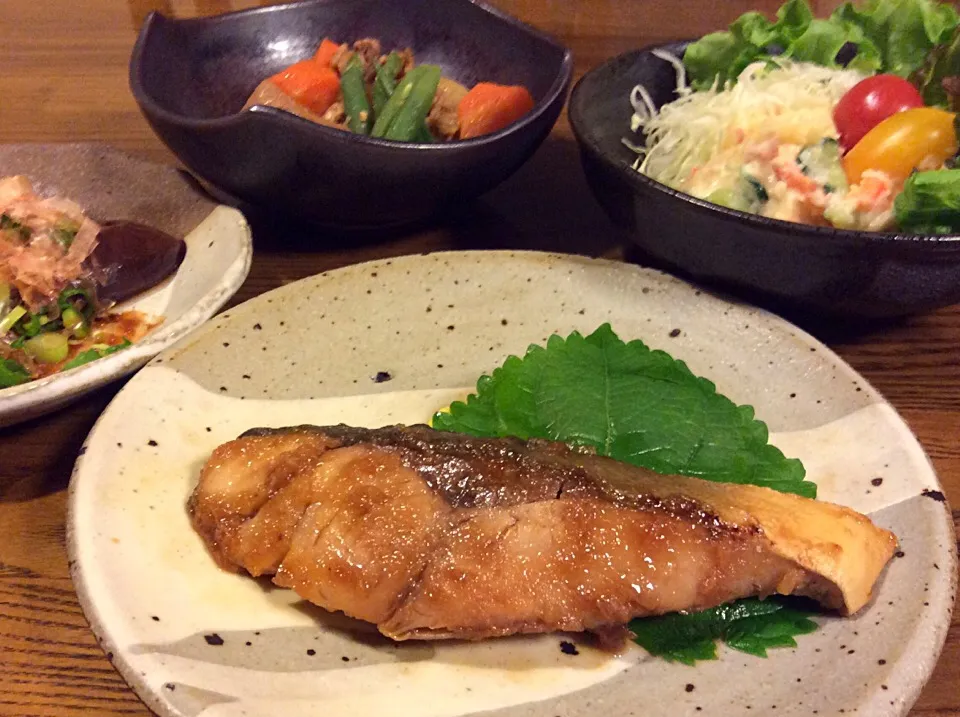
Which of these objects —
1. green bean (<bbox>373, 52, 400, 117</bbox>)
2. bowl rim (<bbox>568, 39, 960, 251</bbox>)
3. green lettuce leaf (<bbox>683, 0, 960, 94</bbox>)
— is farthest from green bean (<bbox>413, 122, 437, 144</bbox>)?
green lettuce leaf (<bbox>683, 0, 960, 94</bbox>)

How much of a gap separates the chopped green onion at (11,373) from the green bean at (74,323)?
0.27 metres

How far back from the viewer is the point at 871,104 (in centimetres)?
254

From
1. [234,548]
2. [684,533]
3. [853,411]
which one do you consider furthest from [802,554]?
[234,548]

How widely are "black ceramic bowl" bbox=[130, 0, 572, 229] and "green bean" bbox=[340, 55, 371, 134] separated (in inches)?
16.8

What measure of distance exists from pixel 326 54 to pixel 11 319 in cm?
169

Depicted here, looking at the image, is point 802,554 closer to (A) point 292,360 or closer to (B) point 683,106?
(A) point 292,360

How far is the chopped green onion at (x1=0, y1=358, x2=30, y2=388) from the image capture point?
2.18 meters

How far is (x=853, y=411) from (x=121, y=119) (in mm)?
3529

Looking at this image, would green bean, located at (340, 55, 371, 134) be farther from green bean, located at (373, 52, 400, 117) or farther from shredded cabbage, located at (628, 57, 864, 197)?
shredded cabbage, located at (628, 57, 864, 197)

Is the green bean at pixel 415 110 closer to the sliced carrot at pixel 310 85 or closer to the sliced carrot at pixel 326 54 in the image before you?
the sliced carrot at pixel 310 85

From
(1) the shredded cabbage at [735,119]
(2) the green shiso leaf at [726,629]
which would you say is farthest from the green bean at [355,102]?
(2) the green shiso leaf at [726,629]

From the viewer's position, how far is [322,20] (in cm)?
345

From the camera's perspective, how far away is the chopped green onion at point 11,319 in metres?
2.49

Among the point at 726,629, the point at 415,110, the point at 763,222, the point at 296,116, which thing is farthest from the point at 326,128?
the point at 726,629
